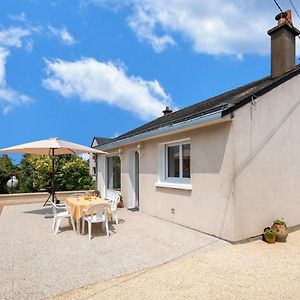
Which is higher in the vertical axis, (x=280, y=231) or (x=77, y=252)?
(x=280, y=231)

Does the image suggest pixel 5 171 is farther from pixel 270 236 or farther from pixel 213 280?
pixel 213 280

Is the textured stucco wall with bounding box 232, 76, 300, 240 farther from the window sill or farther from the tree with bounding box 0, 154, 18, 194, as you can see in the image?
the tree with bounding box 0, 154, 18, 194

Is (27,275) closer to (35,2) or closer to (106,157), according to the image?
(35,2)

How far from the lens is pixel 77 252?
646 centimetres

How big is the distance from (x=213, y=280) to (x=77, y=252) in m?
3.35

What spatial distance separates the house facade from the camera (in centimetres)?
735

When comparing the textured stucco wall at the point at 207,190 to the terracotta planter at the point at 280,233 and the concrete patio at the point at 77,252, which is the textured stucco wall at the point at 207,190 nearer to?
the concrete patio at the point at 77,252

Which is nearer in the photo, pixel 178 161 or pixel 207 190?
pixel 207 190

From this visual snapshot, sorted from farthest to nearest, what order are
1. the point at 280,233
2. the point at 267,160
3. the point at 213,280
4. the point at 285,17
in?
the point at 285,17 < the point at 267,160 < the point at 280,233 < the point at 213,280

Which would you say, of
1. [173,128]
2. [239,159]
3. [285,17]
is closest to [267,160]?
[239,159]

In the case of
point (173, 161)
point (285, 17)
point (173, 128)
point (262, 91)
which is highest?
point (285, 17)

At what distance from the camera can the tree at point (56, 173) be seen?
1933 centimetres

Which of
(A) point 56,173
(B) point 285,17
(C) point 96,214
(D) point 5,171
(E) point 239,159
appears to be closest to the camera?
(E) point 239,159

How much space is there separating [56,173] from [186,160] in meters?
13.4
